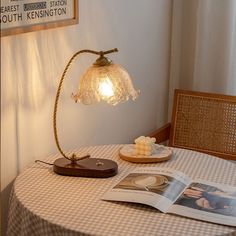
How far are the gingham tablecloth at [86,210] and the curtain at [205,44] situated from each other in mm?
879

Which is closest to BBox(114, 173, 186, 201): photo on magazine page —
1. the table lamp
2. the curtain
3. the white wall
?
the table lamp

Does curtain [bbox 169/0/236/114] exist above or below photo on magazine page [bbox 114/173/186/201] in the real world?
above

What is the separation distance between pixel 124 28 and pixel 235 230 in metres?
1.28

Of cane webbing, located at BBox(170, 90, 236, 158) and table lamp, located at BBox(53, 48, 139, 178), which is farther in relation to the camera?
cane webbing, located at BBox(170, 90, 236, 158)

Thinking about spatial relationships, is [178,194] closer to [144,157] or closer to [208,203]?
[208,203]

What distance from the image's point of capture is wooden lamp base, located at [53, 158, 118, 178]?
1.97 meters

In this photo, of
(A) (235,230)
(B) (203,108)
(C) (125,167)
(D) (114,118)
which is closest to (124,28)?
(D) (114,118)

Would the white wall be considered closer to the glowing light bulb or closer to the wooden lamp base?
the wooden lamp base

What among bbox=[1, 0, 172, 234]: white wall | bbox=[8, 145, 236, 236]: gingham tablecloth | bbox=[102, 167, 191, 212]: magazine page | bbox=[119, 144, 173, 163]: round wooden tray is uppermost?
bbox=[1, 0, 172, 234]: white wall

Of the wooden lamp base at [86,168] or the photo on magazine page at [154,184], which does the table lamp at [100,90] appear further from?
the photo on magazine page at [154,184]

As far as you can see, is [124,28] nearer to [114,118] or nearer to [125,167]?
[114,118]

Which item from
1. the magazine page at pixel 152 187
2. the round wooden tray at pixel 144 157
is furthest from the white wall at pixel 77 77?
the magazine page at pixel 152 187

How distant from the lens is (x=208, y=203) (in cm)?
176

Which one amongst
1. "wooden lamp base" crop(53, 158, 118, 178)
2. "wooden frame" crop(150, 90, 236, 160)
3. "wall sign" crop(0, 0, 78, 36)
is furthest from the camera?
"wooden frame" crop(150, 90, 236, 160)
